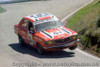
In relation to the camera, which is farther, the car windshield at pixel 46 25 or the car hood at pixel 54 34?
the car windshield at pixel 46 25

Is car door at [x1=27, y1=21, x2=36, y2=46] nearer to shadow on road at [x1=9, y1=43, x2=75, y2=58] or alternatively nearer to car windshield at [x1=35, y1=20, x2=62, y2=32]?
car windshield at [x1=35, y1=20, x2=62, y2=32]

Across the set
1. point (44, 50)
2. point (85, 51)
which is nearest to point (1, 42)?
point (44, 50)

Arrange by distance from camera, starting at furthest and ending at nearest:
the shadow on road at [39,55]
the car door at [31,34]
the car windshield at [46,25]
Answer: the car windshield at [46,25], the car door at [31,34], the shadow on road at [39,55]

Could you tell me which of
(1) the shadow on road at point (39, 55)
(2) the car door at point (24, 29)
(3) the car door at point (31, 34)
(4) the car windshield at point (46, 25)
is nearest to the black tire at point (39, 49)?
(1) the shadow on road at point (39, 55)

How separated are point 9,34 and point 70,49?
6299 mm

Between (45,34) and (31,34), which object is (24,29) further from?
(45,34)

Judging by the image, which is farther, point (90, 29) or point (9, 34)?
point (9, 34)

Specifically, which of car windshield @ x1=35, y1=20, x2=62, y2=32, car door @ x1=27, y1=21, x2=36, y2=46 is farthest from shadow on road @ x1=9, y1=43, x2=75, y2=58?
car windshield @ x1=35, y1=20, x2=62, y2=32

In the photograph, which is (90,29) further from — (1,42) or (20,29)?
(1,42)

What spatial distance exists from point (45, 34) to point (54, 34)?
1.55ft

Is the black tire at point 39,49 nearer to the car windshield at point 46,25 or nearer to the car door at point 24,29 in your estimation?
the car windshield at point 46,25

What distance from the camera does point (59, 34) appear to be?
13500 mm

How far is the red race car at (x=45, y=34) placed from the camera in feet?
43.2

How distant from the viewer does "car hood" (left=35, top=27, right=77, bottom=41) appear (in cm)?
1325
